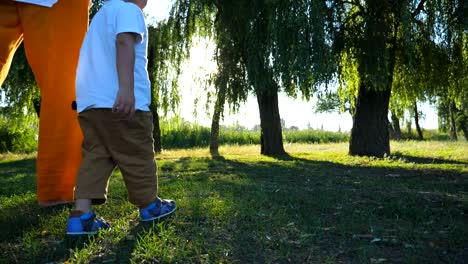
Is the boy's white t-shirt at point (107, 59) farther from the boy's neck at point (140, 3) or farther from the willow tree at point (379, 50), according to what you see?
the willow tree at point (379, 50)

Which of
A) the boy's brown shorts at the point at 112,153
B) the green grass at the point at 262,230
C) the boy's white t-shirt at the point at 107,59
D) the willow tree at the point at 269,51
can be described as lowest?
the green grass at the point at 262,230

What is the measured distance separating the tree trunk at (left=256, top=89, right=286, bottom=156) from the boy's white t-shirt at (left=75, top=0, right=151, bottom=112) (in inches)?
348

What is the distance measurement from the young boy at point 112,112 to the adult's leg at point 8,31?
584mm

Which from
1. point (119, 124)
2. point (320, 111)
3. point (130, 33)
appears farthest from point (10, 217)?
point (320, 111)

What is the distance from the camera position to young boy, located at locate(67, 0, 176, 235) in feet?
8.49

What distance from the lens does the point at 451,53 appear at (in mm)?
9664

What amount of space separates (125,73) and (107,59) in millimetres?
196

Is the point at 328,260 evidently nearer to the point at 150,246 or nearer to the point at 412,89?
the point at 150,246

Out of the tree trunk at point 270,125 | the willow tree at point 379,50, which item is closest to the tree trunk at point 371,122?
the willow tree at point 379,50

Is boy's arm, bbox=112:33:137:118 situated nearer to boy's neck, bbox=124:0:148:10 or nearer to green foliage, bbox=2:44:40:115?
boy's neck, bbox=124:0:148:10

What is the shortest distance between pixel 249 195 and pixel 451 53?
7.62 m

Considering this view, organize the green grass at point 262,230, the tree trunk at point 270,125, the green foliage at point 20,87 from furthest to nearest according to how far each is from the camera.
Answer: the green foliage at point 20,87 → the tree trunk at point 270,125 → the green grass at point 262,230

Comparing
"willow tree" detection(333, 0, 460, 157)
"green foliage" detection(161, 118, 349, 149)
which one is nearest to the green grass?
"willow tree" detection(333, 0, 460, 157)

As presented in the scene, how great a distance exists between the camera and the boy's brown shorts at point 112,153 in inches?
103
